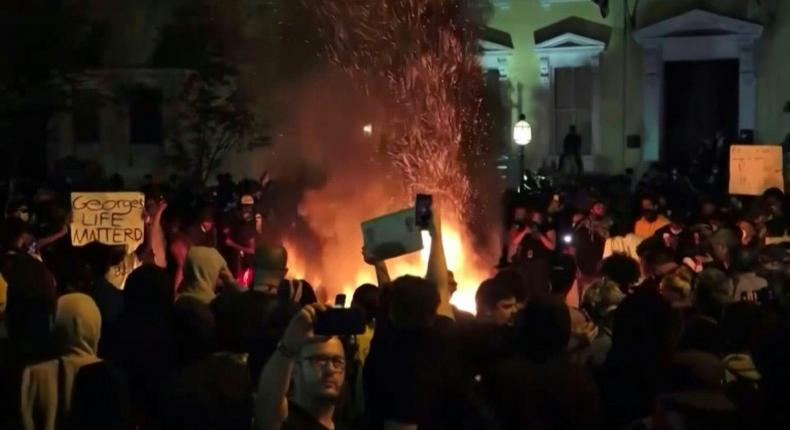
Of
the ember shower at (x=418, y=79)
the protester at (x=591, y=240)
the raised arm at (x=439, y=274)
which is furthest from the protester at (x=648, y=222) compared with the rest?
the raised arm at (x=439, y=274)

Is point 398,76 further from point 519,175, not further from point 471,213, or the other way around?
point 519,175

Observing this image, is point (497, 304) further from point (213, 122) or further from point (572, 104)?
point (572, 104)

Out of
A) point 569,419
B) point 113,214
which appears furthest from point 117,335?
point 113,214

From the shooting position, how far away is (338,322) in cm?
478

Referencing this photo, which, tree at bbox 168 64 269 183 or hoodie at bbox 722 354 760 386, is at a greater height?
tree at bbox 168 64 269 183

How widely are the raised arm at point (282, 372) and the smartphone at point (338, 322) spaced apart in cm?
5

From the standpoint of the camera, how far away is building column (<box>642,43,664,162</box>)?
3041 centimetres

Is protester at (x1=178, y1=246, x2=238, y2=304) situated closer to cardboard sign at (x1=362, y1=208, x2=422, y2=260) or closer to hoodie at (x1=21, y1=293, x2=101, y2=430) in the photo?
cardboard sign at (x1=362, y1=208, x2=422, y2=260)

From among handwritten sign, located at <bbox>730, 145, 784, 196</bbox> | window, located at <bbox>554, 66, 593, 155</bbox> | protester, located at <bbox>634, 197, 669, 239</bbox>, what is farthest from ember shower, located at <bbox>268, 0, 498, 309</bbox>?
window, located at <bbox>554, 66, 593, 155</bbox>

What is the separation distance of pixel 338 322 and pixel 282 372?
310 mm

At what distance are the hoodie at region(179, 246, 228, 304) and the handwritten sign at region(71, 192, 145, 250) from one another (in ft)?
8.49

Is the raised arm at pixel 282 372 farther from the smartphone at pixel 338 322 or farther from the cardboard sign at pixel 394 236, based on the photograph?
the cardboard sign at pixel 394 236

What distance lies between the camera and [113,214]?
1071cm

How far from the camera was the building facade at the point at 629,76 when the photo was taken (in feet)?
97.5
